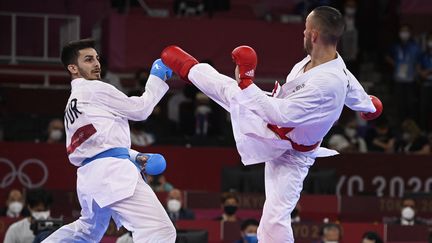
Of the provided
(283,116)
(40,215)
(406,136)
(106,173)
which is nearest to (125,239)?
(40,215)

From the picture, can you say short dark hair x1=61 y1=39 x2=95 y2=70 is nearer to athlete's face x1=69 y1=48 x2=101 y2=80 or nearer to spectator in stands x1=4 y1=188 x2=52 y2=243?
athlete's face x1=69 y1=48 x2=101 y2=80

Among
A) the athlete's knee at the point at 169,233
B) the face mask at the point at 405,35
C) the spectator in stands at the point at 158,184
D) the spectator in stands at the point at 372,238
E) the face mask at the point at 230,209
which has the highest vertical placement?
the face mask at the point at 405,35

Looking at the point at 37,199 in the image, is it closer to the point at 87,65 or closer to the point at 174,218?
the point at 174,218

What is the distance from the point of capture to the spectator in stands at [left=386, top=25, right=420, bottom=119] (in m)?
18.4

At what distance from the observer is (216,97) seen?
28.4 ft

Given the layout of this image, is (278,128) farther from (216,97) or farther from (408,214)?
(408,214)

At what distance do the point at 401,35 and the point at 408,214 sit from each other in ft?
16.5

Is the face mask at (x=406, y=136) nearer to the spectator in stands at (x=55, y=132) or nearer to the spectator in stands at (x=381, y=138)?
the spectator in stands at (x=381, y=138)

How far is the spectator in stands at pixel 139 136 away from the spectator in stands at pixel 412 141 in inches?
154

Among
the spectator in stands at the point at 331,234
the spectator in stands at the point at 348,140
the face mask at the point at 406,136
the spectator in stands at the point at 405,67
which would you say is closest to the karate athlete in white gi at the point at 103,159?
the spectator in stands at the point at 331,234

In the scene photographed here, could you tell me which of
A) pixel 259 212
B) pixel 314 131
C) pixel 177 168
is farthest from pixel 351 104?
pixel 177 168

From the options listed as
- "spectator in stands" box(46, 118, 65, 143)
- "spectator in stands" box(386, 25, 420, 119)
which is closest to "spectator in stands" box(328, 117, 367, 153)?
"spectator in stands" box(386, 25, 420, 119)

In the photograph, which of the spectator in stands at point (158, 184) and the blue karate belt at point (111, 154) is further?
the spectator in stands at point (158, 184)

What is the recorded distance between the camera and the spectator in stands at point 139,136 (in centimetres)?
1588
